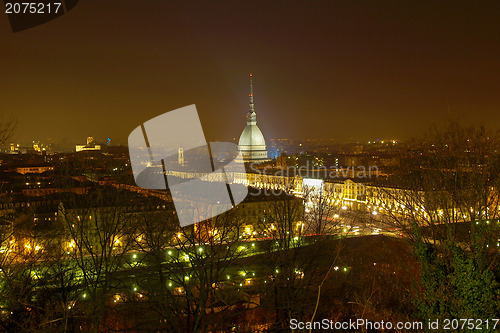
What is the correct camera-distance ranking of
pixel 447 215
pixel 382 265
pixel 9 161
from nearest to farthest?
pixel 447 215 → pixel 382 265 → pixel 9 161

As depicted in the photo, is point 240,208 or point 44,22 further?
point 240,208

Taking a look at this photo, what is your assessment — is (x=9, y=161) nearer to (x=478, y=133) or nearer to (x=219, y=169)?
(x=219, y=169)

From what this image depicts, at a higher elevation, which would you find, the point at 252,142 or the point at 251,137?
the point at 251,137

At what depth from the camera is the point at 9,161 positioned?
25.6 metres

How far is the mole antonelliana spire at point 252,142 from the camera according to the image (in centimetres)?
4812

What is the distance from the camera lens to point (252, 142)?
162 ft

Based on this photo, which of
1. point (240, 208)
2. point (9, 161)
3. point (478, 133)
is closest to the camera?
point (478, 133)

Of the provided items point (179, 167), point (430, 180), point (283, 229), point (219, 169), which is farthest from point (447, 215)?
point (219, 169)

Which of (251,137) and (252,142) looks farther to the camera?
(251,137)

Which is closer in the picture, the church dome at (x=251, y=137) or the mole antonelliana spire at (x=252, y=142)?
the mole antonelliana spire at (x=252, y=142)

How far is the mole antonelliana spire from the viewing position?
1895 inches

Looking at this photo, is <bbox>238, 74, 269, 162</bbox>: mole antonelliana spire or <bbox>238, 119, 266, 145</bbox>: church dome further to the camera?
<bbox>238, 119, 266, 145</bbox>: church dome

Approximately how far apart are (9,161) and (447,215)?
2611 cm

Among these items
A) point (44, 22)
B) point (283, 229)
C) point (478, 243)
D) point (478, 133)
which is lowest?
point (283, 229)
